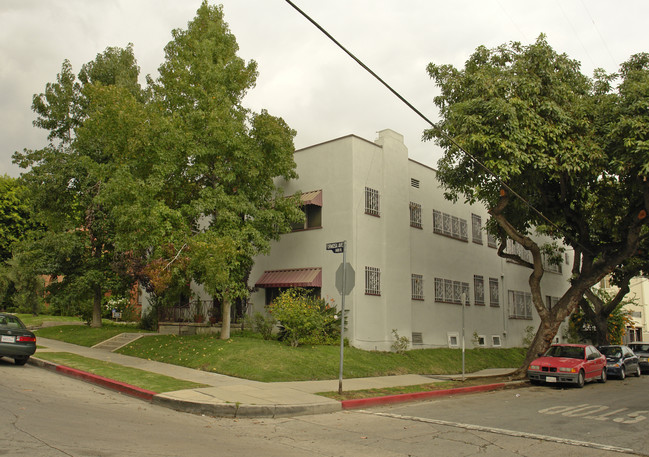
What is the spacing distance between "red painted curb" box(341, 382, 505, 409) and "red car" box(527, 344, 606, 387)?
1765mm

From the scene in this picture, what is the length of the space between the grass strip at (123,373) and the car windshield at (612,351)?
17.8 metres

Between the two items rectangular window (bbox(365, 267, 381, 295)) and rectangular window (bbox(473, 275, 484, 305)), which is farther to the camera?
rectangular window (bbox(473, 275, 484, 305))

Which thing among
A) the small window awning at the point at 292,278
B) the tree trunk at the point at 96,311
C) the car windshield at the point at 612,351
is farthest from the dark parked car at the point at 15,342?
the car windshield at the point at 612,351

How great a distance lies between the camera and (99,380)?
11.9 meters

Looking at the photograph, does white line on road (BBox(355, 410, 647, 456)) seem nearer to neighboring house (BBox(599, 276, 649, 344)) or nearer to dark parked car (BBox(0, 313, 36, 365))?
dark parked car (BBox(0, 313, 36, 365))

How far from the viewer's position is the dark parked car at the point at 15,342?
13273mm

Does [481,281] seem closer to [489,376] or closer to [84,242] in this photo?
[489,376]

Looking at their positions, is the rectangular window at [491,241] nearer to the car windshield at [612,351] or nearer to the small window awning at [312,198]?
the car windshield at [612,351]

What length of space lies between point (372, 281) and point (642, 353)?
15.7 meters

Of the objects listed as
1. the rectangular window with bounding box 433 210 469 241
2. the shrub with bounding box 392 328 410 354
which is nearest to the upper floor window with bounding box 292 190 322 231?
the shrub with bounding box 392 328 410 354

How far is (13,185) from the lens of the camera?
137ft

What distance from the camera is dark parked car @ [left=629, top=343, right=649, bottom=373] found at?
80.9 ft

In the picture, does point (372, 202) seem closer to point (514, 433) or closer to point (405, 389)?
point (405, 389)

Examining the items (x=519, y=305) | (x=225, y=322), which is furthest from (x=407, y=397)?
(x=519, y=305)
